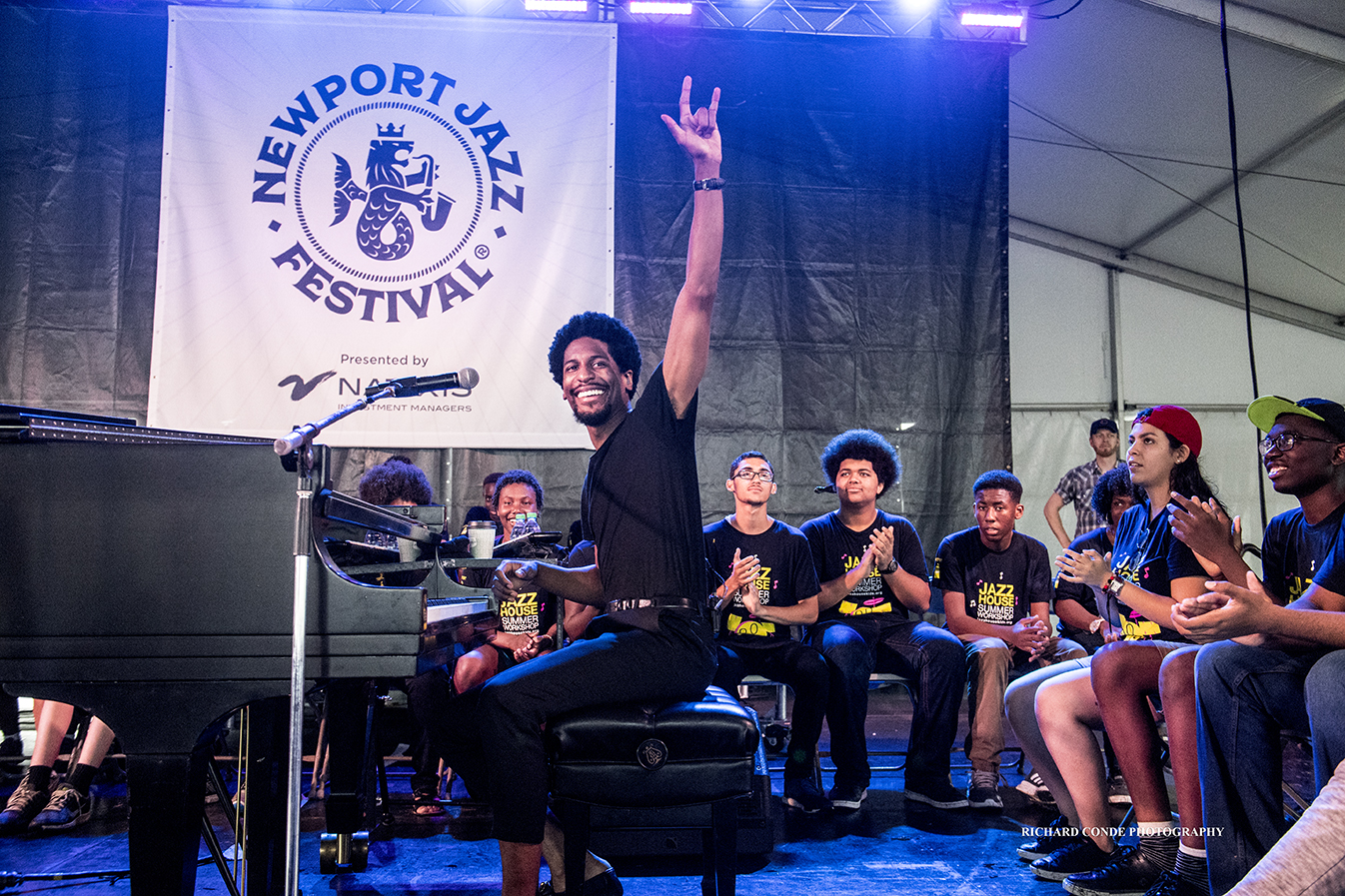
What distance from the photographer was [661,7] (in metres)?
5.19

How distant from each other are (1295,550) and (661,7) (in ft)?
14.1

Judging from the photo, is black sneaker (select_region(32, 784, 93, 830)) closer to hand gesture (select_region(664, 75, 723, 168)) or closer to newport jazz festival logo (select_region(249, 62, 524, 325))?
newport jazz festival logo (select_region(249, 62, 524, 325))

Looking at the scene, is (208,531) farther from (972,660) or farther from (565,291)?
(565,291)

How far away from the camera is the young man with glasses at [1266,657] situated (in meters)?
2.04

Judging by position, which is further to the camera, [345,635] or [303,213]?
[303,213]

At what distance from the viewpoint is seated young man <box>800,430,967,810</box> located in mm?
3725

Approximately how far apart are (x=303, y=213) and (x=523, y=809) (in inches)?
163

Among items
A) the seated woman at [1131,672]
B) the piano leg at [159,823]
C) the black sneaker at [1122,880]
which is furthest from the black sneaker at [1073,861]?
the piano leg at [159,823]

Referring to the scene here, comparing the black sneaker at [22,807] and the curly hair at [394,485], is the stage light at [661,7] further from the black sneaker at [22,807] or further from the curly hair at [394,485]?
the black sneaker at [22,807]

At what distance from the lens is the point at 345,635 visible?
1.80 meters

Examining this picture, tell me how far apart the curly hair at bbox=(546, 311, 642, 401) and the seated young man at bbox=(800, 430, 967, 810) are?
1813 millimetres

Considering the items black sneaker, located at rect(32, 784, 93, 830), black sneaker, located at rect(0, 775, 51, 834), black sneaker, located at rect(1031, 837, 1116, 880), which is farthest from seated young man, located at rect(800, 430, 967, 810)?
black sneaker, located at rect(0, 775, 51, 834)

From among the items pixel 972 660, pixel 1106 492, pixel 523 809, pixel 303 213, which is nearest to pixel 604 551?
pixel 523 809

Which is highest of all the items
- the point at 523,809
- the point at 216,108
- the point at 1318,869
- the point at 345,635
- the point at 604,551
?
the point at 216,108
